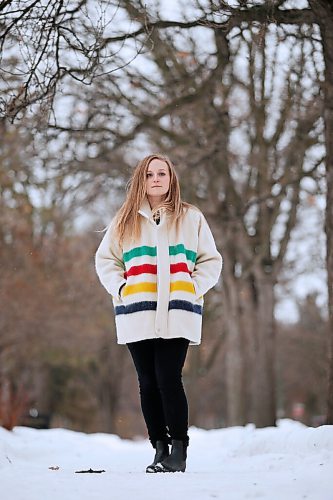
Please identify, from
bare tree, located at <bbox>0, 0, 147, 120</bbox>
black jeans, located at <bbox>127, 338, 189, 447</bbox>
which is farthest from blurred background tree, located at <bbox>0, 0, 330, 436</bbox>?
black jeans, located at <bbox>127, 338, 189, 447</bbox>

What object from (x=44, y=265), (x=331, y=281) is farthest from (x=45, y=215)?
(x=331, y=281)

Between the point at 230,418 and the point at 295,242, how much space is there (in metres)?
4.77

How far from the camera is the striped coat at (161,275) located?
16.9 feet

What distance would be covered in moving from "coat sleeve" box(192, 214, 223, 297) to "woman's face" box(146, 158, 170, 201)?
0.33 metres

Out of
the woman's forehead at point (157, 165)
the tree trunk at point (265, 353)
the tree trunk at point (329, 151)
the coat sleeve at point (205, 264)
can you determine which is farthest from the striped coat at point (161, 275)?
the tree trunk at point (265, 353)

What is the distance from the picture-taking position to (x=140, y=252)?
5.33 meters

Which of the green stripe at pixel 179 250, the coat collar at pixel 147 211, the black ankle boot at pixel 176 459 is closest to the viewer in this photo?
the black ankle boot at pixel 176 459

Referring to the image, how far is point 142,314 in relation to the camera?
517cm

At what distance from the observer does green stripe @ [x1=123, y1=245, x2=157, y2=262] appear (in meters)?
5.31

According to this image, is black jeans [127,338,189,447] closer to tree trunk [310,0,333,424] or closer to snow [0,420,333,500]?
snow [0,420,333,500]

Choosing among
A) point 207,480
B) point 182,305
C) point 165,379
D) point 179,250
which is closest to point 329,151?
point 179,250

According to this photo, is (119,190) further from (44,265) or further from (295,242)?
(44,265)

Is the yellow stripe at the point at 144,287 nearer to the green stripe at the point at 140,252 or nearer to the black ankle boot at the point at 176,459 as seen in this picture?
the green stripe at the point at 140,252

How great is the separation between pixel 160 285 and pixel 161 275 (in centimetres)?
6
